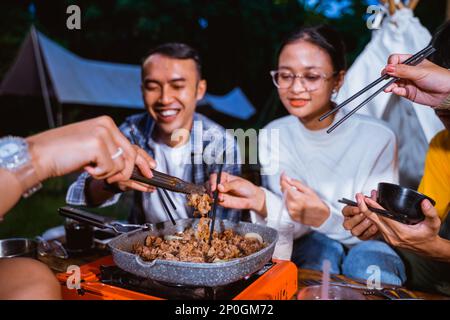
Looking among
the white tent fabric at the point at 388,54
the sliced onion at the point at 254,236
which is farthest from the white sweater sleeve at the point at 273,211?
the white tent fabric at the point at 388,54

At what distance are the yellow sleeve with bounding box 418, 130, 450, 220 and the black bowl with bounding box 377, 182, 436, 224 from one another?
21.8 inches

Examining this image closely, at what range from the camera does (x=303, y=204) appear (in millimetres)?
1937

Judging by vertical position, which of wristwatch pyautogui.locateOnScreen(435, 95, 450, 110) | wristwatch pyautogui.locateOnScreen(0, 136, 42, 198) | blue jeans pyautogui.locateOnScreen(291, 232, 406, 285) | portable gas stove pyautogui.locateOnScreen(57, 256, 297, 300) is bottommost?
blue jeans pyautogui.locateOnScreen(291, 232, 406, 285)

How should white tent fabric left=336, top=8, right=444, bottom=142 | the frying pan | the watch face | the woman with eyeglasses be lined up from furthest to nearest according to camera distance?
white tent fabric left=336, top=8, right=444, bottom=142
the woman with eyeglasses
the frying pan
the watch face

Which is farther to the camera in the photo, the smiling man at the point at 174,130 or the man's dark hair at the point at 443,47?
the smiling man at the point at 174,130

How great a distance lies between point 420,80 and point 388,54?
157cm

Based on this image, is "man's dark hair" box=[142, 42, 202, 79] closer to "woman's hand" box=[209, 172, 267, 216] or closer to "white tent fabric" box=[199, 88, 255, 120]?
"woman's hand" box=[209, 172, 267, 216]

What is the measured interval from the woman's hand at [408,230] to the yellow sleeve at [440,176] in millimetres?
422

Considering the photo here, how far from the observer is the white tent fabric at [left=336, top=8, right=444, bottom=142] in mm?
2574

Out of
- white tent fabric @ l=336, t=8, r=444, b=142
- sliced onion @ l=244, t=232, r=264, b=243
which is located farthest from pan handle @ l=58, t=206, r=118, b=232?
white tent fabric @ l=336, t=8, r=444, b=142

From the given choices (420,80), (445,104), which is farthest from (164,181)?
(445,104)

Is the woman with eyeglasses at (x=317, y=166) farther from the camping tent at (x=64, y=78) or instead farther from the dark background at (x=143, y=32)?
the camping tent at (x=64, y=78)

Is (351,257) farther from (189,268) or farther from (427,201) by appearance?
(189,268)

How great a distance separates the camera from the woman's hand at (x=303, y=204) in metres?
1.89
